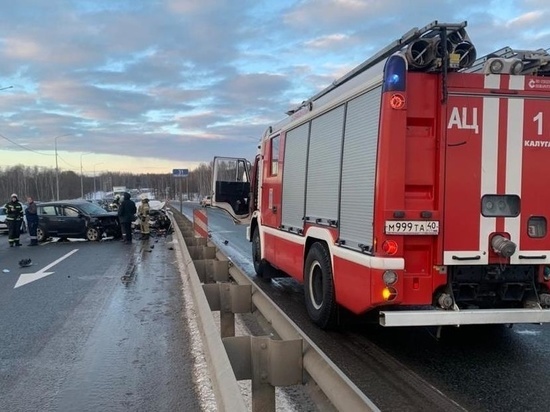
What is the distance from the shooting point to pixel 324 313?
630cm

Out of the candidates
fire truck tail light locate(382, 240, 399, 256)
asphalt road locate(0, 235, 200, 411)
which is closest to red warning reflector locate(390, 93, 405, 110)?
fire truck tail light locate(382, 240, 399, 256)

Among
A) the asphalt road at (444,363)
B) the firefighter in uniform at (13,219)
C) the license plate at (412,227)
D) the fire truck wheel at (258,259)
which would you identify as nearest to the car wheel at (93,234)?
the firefighter in uniform at (13,219)

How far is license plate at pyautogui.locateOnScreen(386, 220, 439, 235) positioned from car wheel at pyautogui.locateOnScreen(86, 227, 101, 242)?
56.4 ft

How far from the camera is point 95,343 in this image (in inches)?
240

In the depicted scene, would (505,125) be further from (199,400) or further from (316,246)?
(199,400)

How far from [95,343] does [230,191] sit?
702 cm

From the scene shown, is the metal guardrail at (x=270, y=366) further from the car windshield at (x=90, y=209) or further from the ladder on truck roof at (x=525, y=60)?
the car windshield at (x=90, y=209)

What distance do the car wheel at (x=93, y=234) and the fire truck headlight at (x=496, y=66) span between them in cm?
1769

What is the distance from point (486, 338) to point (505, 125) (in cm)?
263

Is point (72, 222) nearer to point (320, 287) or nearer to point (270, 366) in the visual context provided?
point (320, 287)

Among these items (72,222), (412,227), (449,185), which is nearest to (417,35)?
(449,185)

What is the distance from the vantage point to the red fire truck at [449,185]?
4.87 meters

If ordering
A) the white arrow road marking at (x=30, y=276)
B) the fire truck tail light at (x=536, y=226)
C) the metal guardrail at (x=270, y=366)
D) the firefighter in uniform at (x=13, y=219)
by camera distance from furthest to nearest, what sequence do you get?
the firefighter in uniform at (x=13, y=219) → the white arrow road marking at (x=30, y=276) → the fire truck tail light at (x=536, y=226) → the metal guardrail at (x=270, y=366)

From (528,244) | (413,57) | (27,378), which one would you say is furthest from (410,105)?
(27,378)
